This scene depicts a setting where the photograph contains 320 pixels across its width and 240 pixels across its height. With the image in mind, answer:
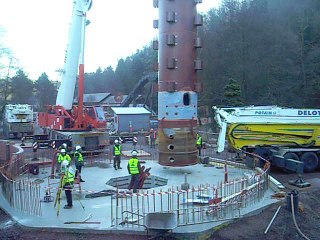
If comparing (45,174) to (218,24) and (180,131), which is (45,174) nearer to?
(180,131)

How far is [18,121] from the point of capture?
117ft

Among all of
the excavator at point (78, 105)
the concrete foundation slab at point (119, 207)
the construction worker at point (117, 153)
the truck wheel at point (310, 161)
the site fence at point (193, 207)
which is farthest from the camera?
the excavator at point (78, 105)

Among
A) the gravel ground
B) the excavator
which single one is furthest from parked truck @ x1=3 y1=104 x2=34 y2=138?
the gravel ground

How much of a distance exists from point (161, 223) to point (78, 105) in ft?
50.6

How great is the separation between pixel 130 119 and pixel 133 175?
25.0m

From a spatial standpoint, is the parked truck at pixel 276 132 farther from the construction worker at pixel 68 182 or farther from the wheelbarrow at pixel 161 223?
the wheelbarrow at pixel 161 223

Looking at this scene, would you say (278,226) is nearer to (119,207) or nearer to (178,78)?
(119,207)

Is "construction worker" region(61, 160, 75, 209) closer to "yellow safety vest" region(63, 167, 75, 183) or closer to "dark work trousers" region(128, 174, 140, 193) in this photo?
"yellow safety vest" region(63, 167, 75, 183)

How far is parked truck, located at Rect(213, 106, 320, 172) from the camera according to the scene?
17.5 metres

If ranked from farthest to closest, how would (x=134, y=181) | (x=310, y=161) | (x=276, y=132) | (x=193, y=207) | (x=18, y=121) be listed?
(x=18, y=121), (x=276, y=132), (x=310, y=161), (x=134, y=181), (x=193, y=207)

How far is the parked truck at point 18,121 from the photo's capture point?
35.2m

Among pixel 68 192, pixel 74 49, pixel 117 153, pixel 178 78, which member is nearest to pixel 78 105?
pixel 74 49

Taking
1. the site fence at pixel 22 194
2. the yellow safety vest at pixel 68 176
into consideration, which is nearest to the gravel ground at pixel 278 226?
the yellow safety vest at pixel 68 176

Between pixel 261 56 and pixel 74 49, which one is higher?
pixel 261 56
